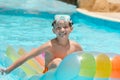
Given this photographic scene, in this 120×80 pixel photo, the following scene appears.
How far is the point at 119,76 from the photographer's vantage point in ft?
10.6

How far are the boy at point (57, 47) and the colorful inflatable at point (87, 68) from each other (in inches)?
15.4

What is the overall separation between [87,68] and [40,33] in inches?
195

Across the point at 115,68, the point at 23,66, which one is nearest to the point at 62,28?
the point at 115,68

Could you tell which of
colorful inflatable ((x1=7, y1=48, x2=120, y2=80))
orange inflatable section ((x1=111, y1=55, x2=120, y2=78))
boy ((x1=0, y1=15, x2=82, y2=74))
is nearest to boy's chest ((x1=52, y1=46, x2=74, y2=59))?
boy ((x1=0, y1=15, x2=82, y2=74))

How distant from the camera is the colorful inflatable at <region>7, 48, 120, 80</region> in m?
3.12

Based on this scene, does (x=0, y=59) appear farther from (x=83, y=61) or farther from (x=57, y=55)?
(x=83, y=61)

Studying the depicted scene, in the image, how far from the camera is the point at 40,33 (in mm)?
8016

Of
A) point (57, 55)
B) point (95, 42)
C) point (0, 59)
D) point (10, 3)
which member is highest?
point (57, 55)

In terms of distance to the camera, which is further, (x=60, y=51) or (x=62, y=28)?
(x=60, y=51)

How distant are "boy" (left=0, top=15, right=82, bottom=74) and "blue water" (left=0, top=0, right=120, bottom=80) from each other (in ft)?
4.06

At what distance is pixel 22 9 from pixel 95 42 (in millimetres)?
4160

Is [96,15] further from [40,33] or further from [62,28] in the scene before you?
[62,28]

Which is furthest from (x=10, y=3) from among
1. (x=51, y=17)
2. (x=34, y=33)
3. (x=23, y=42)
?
(x=23, y=42)

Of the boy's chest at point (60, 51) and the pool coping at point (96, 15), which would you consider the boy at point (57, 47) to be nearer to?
the boy's chest at point (60, 51)
